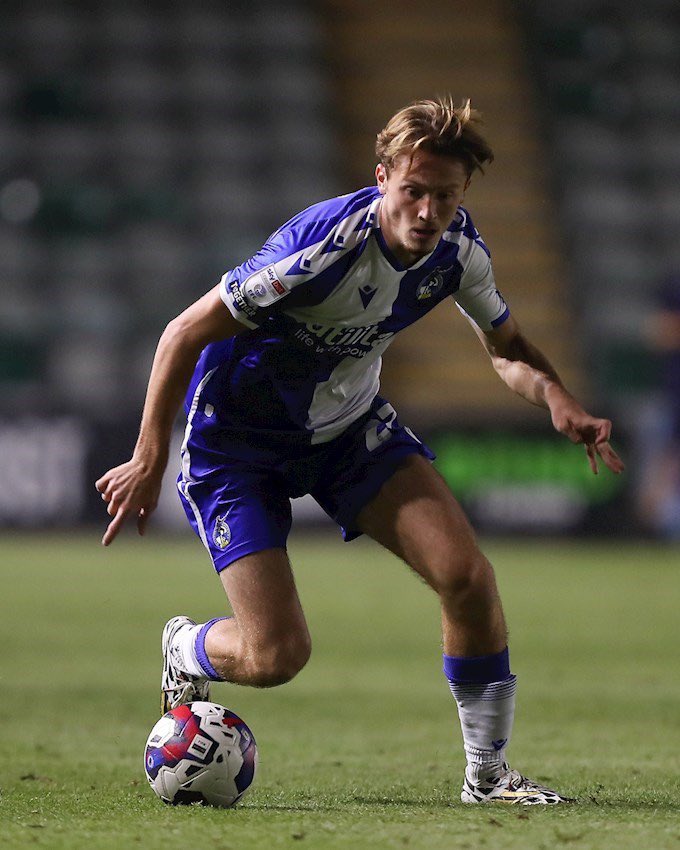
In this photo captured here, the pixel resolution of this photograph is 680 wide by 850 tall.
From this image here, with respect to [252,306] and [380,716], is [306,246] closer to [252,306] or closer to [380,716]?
[252,306]

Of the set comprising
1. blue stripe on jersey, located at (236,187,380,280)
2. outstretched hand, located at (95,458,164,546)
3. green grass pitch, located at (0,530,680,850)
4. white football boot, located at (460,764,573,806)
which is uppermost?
blue stripe on jersey, located at (236,187,380,280)

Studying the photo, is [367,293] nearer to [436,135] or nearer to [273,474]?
[436,135]

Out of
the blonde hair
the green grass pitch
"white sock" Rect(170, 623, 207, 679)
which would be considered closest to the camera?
the green grass pitch

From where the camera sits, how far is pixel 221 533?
4.90 m

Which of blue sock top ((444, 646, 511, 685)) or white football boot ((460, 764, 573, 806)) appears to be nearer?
white football boot ((460, 764, 573, 806))

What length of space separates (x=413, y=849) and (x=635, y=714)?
3.36 m

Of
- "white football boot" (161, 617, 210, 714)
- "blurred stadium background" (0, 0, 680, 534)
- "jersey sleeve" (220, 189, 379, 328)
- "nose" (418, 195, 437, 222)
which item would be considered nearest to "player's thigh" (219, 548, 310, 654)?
"white football boot" (161, 617, 210, 714)

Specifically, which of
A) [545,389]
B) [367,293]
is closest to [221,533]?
[367,293]

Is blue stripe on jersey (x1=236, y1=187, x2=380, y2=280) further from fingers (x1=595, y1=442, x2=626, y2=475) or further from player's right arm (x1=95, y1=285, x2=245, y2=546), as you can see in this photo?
fingers (x1=595, y1=442, x2=626, y2=475)

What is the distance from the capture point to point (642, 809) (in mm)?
4457

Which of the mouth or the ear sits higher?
Result: the ear

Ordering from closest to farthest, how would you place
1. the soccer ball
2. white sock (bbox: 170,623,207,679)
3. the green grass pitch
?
the green grass pitch
the soccer ball
white sock (bbox: 170,623,207,679)

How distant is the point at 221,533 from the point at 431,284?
105 cm

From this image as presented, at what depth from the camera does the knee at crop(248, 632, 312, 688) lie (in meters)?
4.71
